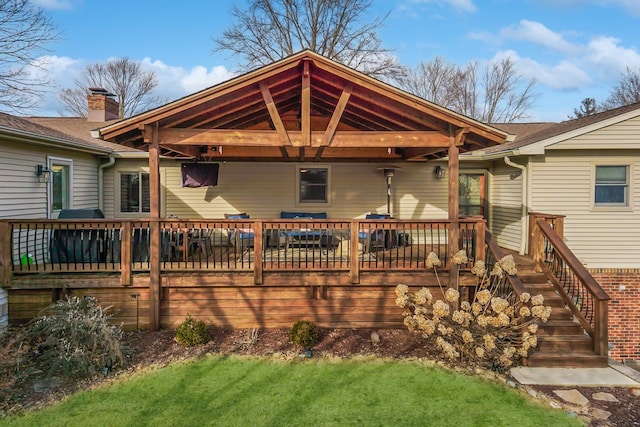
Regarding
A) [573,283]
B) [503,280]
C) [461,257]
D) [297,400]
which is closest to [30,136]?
[297,400]

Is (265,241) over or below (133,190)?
below

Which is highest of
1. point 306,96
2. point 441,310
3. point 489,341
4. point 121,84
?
point 121,84

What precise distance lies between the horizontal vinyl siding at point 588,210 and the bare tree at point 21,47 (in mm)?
13881

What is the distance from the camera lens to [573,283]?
20.4ft

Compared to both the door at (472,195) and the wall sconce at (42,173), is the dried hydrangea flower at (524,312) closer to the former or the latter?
the door at (472,195)

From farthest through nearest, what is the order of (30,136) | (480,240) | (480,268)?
1. (30,136)
2. (480,240)
3. (480,268)

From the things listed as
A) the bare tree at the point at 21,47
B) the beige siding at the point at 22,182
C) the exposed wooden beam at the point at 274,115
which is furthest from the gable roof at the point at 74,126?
the exposed wooden beam at the point at 274,115

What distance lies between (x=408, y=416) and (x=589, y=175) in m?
7.71

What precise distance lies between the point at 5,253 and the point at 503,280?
802 centimetres

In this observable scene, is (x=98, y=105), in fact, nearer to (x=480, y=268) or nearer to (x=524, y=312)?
(x=480, y=268)

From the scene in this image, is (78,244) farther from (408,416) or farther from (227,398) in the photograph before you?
(408,416)

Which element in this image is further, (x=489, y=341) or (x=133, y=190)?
(x=133, y=190)

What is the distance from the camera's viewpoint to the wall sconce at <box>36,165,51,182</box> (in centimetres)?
782

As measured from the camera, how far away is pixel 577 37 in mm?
25531
